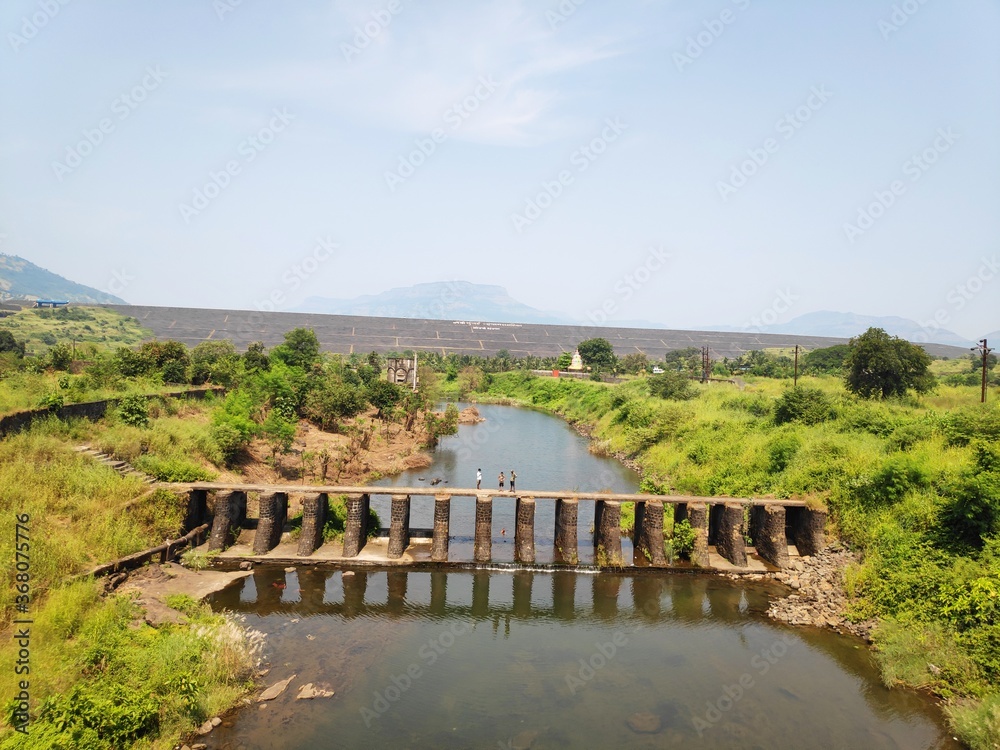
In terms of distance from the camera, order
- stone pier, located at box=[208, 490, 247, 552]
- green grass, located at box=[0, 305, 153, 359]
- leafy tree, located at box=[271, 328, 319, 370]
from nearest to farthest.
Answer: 1. stone pier, located at box=[208, 490, 247, 552]
2. leafy tree, located at box=[271, 328, 319, 370]
3. green grass, located at box=[0, 305, 153, 359]

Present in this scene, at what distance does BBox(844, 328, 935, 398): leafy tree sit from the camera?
3266cm

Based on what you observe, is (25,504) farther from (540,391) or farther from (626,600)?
(540,391)

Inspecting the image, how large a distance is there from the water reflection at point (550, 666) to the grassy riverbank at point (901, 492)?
1009 millimetres

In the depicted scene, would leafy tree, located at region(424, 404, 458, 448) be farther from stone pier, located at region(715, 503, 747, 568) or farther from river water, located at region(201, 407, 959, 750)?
stone pier, located at region(715, 503, 747, 568)

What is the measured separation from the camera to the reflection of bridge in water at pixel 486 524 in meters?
19.8

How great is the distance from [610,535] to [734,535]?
155 inches

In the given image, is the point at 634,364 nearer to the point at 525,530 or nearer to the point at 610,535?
the point at 610,535

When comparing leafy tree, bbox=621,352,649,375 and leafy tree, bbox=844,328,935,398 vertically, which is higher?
leafy tree, bbox=844,328,935,398

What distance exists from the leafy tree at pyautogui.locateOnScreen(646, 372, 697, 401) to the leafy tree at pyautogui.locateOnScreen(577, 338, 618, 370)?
3337cm

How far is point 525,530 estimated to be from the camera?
20.3m

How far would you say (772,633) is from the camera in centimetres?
1669

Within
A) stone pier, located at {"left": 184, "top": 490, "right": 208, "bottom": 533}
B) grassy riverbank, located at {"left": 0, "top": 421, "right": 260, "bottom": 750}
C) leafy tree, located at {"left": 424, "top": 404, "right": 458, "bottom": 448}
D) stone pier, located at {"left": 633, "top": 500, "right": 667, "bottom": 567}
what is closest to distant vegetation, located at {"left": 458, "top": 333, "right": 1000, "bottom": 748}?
stone pier, located at {"left": 633, "top": 500, "right": 667, "bottom": 567}

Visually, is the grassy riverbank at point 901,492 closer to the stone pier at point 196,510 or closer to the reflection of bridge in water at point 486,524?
the reflection of bridge in water at point 486,524

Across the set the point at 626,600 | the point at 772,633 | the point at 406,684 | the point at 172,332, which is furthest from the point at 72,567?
the point at 172,332
